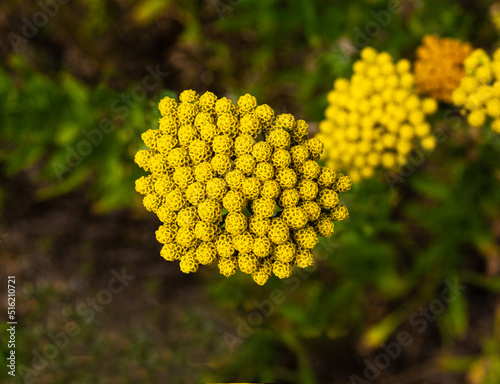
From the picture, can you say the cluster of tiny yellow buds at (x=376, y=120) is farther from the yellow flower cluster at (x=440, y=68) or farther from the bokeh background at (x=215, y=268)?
the bokeh background at (x=215, y=268)

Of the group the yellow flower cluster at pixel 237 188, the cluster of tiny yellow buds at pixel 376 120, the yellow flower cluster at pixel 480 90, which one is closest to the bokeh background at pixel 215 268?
the cluster of tiny yellow buds at pixel 376 120

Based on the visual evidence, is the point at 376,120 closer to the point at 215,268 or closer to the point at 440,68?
the point at 440,68

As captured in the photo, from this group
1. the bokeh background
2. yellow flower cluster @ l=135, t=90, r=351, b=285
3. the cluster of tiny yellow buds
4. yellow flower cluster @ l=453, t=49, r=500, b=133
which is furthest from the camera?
the bokeh background

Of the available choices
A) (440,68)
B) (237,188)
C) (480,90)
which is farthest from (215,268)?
(480,90)

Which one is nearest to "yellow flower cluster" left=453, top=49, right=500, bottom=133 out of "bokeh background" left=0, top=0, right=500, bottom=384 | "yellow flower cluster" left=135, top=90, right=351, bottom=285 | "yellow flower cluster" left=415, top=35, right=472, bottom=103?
Result: "yellow flower cluster" left=415, top=35, right=472, bottom=103

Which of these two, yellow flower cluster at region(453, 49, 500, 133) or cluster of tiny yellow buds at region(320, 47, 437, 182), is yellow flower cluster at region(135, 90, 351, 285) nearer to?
cluster of tiny yellow buds at region(320, 47, 437, 182)

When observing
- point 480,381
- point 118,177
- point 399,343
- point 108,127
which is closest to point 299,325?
point 399,343
